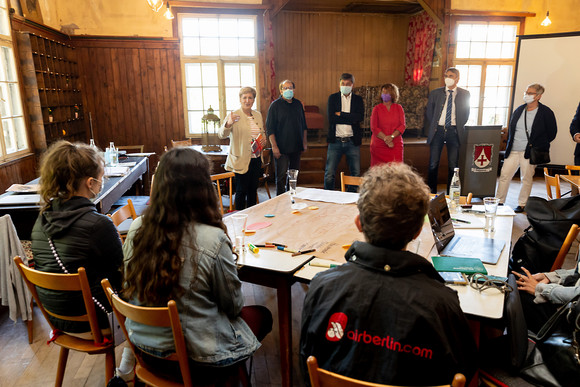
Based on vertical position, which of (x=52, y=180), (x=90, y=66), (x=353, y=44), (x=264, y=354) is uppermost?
(x=353, y=44)

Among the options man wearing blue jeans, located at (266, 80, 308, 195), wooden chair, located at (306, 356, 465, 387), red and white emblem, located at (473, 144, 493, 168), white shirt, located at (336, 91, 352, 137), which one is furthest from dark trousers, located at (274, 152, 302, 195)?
wooden chair, located at (306, 356, 465, 387)

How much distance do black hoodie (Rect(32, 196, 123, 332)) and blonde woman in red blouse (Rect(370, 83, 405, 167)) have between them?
3.65 metres

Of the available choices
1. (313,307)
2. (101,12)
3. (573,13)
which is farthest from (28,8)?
(573,13)

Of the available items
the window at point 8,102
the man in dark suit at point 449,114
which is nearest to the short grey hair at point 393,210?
the man in dark suit at point 449,114

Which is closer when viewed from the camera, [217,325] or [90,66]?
[217,325]

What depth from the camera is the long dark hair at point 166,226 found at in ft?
4.29

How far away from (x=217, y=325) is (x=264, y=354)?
3.31ft

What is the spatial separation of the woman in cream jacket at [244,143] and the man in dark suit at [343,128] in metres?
1.02

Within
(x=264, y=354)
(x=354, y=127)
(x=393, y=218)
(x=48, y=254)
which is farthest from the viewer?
(x=354, y=127)

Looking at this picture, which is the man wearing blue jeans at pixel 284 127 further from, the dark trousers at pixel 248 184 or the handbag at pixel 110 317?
the handbag at pixel 110 317

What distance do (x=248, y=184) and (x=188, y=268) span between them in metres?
2.69

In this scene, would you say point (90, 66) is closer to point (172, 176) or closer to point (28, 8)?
point (28, 8)

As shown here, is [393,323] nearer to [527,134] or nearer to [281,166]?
[281,166]

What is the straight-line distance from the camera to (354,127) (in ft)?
15.5
